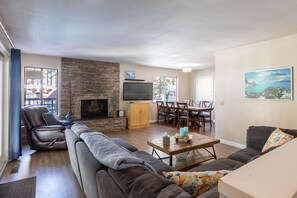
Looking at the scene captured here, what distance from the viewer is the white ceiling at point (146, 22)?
2102 mm

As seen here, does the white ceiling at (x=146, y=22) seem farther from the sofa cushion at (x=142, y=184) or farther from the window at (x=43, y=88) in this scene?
the sofa cushion at (x=142, y=184)

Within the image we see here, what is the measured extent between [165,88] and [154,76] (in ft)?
2.92

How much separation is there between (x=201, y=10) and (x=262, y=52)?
87.5 inches

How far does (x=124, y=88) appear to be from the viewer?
21.3 ft

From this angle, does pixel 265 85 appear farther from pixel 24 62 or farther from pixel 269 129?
pixel 24 62

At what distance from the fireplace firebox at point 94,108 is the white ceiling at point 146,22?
2301 millimetres

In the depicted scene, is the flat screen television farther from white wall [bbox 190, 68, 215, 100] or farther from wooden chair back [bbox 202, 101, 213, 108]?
white wall [bbox 190, 68, 215, 100]

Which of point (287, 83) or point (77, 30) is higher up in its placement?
point (77, 30)

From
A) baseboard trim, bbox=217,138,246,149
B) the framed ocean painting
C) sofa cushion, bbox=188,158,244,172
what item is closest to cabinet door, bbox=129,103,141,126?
baseboard trim, bbox=217,138,246,149

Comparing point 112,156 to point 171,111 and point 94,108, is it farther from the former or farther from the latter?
point 171,111

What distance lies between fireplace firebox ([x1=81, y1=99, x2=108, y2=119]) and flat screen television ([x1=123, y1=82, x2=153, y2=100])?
0.85 meters

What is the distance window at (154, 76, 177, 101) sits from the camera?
24.9 feet

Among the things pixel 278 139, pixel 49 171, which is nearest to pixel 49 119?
pixel 49 171

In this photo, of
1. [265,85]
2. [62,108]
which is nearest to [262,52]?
[265,85]
